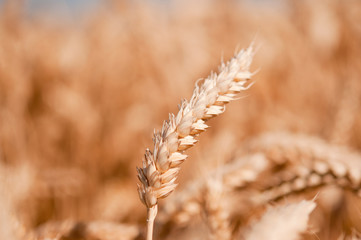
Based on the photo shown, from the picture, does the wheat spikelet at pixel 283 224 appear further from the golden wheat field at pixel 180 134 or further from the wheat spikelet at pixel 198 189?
the wheat spikelet at pixel 198 189

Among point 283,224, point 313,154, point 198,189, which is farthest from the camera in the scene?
point 313,154

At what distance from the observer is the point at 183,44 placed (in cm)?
185

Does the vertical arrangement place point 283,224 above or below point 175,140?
below

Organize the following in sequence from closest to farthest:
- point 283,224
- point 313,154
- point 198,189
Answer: point 283,224, point 198,189, point 313,154

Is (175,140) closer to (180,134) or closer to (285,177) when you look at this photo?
(180,134)

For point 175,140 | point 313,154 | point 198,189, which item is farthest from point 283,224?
point 313,154

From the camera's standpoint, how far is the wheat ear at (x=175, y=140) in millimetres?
310

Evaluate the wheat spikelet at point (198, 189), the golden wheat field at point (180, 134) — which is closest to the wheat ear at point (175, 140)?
the golden wheat field at point (180, 134)

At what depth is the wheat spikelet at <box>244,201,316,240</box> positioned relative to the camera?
0.97ft

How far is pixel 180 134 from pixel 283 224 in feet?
0.45

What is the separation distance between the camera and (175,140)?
0.31 m

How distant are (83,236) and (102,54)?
194cm

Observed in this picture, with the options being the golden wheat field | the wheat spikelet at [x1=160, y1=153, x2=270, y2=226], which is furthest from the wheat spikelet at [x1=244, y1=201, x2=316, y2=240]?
the wheat spikelet at [x1=160, y1=153, x2=270, y2=226]

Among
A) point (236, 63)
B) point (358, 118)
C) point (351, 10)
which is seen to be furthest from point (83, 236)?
point (351, 10)
